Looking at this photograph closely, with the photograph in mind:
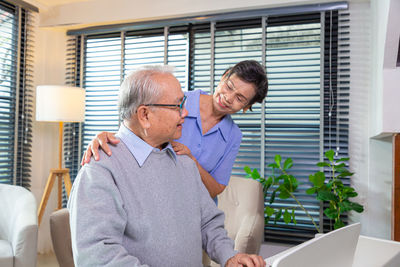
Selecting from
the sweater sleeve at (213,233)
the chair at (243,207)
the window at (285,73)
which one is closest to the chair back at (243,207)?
the chair at (243,207)

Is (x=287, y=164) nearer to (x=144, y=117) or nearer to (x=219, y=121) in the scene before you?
(x=219, y=121)

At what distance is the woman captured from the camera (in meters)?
1.60

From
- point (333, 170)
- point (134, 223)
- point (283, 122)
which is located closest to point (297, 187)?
point (333, 170)

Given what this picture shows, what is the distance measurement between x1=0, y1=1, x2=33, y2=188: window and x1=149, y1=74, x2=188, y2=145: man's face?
107 inches

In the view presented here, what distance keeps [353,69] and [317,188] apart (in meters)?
1.04

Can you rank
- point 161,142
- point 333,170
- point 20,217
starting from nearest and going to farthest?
point 161,142
point 20,217
point 333,170

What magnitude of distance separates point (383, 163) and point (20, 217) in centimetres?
274

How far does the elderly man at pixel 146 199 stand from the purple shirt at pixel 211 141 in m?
0.26

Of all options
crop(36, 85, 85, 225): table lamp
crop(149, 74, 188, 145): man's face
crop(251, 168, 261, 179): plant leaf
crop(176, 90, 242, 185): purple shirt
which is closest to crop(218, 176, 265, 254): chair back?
crop(251, 168, 261, 179): plant leaf

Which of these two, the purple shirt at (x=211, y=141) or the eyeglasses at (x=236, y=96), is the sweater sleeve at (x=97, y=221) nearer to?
the purple shirt at (x=211, y=141)

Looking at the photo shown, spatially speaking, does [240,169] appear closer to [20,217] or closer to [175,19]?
[175,19]

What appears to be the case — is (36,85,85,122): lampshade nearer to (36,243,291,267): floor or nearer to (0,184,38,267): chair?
(0,184,38,267): chair

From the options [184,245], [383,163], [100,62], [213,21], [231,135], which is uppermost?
[213,21]

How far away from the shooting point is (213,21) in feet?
11.0
